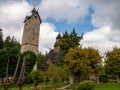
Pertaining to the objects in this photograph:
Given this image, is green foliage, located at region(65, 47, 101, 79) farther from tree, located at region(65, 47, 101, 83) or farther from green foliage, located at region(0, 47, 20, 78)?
green foliage, located at region(0, 47, 20, 78)

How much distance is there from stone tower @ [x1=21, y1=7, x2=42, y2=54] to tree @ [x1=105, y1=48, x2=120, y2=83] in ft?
93.0

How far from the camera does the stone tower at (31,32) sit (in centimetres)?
7300

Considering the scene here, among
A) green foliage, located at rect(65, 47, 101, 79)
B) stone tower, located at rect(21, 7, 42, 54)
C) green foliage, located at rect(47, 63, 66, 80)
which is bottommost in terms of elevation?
green foliage, located at rect(47, 63, 66, 80)

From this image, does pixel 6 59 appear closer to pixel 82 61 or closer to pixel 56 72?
pixel 56 72

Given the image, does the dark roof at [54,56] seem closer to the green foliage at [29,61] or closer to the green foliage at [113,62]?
the green foliage at [29,61]

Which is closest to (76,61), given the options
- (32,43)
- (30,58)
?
(30,58)

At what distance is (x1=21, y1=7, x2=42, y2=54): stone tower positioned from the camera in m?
73.0

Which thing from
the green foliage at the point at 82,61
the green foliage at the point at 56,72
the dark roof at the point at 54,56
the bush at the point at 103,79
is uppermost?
the dark roof at the point at 54,56

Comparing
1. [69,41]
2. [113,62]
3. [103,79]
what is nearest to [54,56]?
[103,79]

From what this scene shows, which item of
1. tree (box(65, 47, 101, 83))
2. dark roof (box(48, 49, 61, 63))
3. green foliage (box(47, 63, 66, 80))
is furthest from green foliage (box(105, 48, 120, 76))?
dark roof (box(48, 49, 61, 63))

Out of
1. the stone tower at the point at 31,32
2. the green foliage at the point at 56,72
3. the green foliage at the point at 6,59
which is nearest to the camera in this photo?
the green foliage at the point at 56,72

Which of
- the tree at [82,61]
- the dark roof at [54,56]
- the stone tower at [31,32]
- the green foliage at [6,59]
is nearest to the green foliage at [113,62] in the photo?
the tree at [82,61]

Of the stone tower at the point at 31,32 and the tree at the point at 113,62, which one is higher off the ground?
the stone tower at the point at 31,32

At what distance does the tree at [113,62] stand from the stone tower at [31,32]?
2834 centimetres
